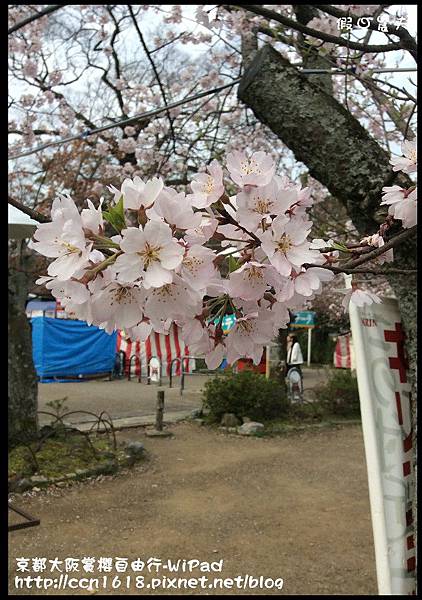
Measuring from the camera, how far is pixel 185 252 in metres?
0.76

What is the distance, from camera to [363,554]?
3.90m

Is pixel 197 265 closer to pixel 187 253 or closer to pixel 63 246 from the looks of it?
pixel 187 253

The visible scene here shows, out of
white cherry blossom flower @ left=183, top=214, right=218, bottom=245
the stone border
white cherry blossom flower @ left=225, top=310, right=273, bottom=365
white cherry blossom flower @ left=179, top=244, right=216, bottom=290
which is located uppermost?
white cherry blossom flower @ left=183, top=214, right=218, bottom=245

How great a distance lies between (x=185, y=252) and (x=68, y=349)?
13.2m

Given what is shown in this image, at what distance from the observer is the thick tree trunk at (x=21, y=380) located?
6.12 meters

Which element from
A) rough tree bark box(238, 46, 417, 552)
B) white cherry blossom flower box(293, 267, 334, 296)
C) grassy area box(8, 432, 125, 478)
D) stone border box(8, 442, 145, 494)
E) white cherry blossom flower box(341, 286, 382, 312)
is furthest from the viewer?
grassy area box(8, 432, 125, 478)

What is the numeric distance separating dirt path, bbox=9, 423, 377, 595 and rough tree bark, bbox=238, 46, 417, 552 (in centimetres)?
205

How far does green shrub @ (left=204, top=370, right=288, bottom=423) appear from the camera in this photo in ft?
27.3

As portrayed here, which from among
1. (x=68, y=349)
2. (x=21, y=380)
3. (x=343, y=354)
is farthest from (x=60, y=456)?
(x=343, y=354)

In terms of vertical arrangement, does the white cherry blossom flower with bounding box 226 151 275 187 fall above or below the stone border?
above

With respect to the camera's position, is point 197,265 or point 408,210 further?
point 408,210

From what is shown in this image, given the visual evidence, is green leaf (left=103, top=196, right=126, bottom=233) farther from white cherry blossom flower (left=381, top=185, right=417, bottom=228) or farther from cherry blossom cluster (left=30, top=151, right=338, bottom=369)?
white cherry blossom flower (left=381, top=185, right=417, bottom=228)

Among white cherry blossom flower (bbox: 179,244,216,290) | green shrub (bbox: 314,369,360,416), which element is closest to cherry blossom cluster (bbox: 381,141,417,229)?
white cherry blossom flower (bbox: 179,244,216,290)

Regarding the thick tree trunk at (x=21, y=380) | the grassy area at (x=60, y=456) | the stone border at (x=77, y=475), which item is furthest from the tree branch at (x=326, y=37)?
the thick tree trunk at (x=21, y=380)
